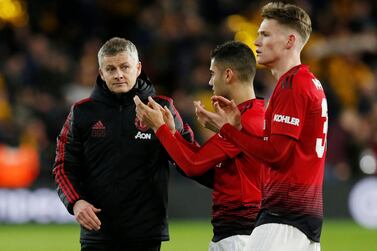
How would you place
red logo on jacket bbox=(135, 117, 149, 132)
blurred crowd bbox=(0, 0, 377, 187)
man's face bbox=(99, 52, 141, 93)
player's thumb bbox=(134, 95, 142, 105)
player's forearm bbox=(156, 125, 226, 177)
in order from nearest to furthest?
player's forearm bbox=(156, 125, 226, 177) → player's thumb bbox=(134, 95, 142, 105) → man's face bbox=(99, 52, 141, 93) → red logo on jacket bbox=(135, 117, 149, 132) → blurred crowd bbox=(0, 0, 377, 187)

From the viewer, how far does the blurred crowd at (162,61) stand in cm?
1557

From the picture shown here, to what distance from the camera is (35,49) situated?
1712cm

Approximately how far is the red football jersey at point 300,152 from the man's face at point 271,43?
166mm

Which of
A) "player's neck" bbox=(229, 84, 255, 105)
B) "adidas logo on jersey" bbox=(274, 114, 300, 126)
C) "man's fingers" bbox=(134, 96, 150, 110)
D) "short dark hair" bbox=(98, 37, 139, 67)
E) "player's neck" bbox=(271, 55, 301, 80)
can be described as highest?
"short dark hair" bbox=(98, 37, 139, 67)

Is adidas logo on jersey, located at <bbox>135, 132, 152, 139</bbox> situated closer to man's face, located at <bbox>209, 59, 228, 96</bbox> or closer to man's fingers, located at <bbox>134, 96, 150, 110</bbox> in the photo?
man's fingers, located at <bbox>134, 96, 150, 110</bbox>

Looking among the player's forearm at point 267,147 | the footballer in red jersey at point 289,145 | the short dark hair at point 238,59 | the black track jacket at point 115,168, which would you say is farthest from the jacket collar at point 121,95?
the player's forearm at point 267,147

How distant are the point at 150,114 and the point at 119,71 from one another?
0.54 metres

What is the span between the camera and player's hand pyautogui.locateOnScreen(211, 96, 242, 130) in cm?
613

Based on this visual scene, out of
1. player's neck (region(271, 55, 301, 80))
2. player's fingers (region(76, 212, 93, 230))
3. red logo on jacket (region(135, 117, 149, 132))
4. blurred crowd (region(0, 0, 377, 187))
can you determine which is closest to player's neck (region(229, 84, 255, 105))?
player's neck (region(271, 55, 301, 80))

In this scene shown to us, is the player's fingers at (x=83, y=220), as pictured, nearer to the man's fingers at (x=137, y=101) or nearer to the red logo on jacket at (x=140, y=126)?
the red logo on jacket at (x=140, y=126)

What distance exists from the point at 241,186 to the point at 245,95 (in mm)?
598

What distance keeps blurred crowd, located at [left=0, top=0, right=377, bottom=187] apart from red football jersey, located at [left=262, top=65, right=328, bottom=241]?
920 centimetres

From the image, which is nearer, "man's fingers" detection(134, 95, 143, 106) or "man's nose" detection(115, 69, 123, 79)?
"man's fingers" detection(134, 95, 143, 106)

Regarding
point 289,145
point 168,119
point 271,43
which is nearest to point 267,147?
point 289,145
